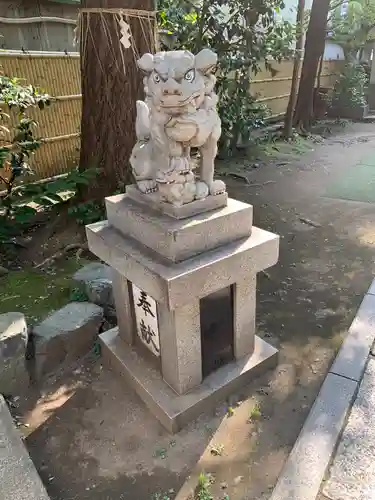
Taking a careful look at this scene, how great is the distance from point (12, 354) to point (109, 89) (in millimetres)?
2734

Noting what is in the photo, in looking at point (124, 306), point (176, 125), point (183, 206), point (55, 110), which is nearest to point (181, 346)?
point (124, 306)

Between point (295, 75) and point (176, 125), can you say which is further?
point (295, 75)

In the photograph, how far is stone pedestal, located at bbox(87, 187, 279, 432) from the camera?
210cm

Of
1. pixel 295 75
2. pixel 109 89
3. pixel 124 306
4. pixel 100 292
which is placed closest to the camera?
pixel 124 306

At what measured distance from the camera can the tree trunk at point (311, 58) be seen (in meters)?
10.5

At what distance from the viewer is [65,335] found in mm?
2799

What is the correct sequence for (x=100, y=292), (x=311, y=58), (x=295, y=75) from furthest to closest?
(x=311, y=58), (x=295, y=75), (x=100, y=292)

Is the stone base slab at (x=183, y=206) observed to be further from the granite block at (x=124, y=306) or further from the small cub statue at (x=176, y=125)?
the granite block at (x=124, y=306)

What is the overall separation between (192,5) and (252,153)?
132 inches

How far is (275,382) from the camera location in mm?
2680

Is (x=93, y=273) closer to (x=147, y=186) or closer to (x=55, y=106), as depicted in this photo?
(x=147, y=186)

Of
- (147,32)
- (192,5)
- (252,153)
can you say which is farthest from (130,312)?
(252,153)

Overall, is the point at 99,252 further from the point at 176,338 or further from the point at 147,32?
the point at 147,32

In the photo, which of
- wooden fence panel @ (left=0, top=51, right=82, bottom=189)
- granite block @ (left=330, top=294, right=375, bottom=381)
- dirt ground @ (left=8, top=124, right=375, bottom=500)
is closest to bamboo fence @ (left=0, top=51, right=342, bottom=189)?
wooden fence panel @ (left=0, top=51, right=82, bottom=189)
